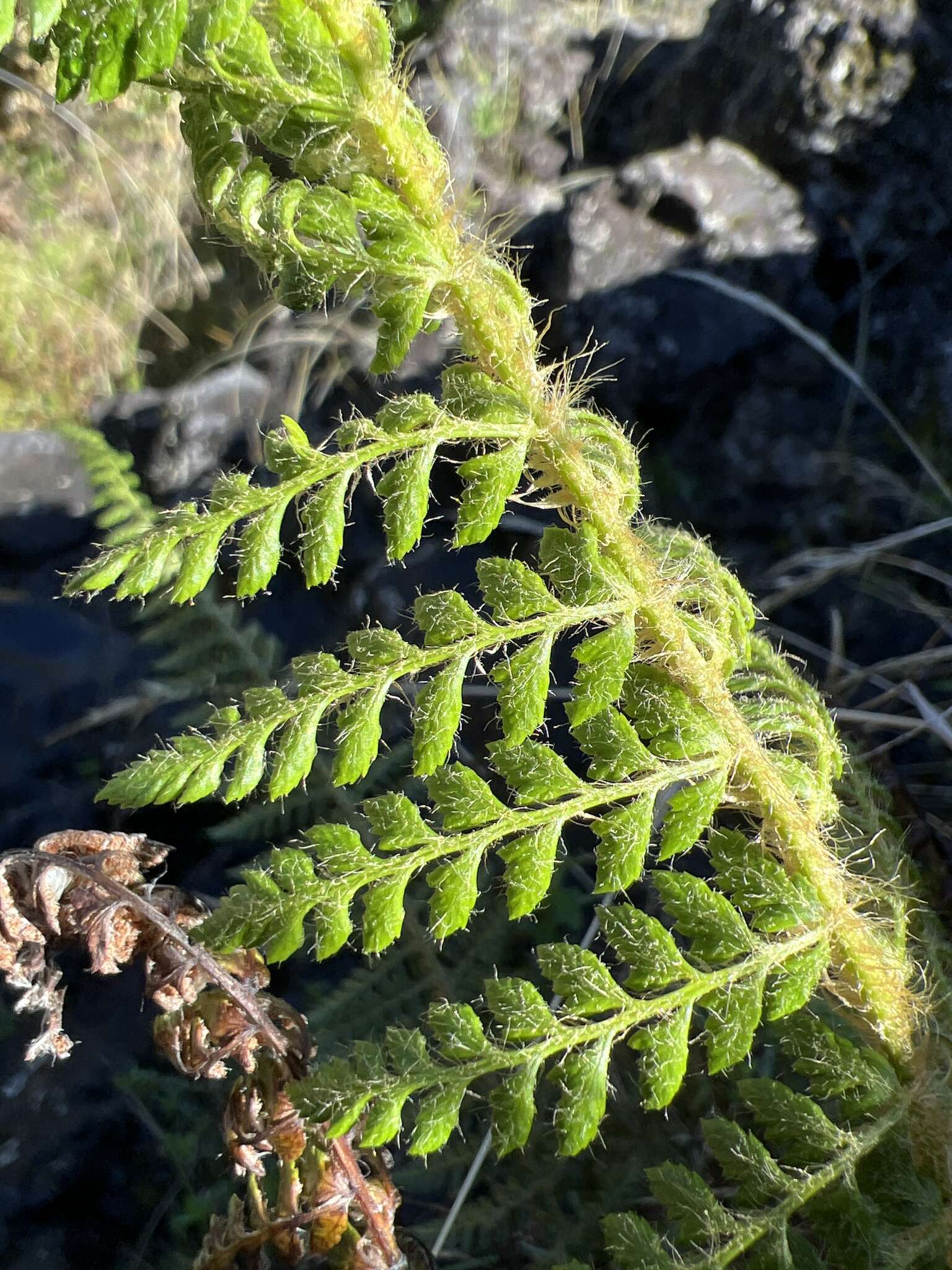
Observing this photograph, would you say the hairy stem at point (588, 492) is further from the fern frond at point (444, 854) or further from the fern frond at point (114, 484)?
the fern frond at point (114, 484)

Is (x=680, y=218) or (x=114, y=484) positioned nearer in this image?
(x=114, y=484)

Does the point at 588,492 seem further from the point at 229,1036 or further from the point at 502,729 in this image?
the point at 229,1036

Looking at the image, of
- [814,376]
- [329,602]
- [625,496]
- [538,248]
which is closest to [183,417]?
[329,602]

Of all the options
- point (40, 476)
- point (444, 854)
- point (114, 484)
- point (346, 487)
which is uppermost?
point (40, 476)

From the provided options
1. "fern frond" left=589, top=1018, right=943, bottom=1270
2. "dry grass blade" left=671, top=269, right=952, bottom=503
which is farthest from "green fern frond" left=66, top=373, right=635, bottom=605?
"dry grass blade" left=671, top=269, right=952, bottom=503

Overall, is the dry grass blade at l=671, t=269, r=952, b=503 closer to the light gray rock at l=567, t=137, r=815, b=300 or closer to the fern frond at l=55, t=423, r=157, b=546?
the light gray rock at l=567, t=137, r=815, b=300

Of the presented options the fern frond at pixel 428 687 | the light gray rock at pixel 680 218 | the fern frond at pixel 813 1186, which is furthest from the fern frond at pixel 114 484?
the fern frond at pixel 813 1186

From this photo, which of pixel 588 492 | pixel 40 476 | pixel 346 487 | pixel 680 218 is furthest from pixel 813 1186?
pixel 40 476

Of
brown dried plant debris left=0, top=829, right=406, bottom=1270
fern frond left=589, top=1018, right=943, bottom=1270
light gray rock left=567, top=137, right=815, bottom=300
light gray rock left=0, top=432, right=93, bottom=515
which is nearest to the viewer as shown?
fern frond left=589, top=1018, right=943, bottom=1270
